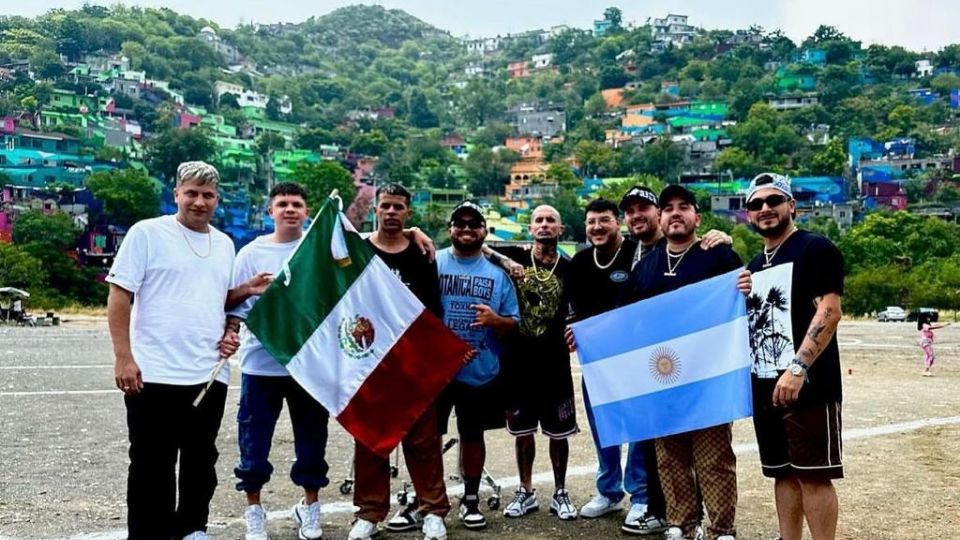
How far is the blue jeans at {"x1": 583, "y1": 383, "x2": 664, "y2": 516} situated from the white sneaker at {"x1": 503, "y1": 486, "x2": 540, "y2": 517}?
446 millimetres

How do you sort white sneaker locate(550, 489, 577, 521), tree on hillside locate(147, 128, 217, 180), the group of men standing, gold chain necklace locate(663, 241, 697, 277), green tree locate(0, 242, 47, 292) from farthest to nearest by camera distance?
tree on hillside locate(147, 128, 217, 180), green tree locate(0, 242, 47, 292), white sneaker locate(550, 489, 577, 521), gold chain necklace locate(663, 241, 697, 277), the group of men standing

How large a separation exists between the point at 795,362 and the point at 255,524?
3.11m

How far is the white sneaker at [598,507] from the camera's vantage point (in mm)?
5871

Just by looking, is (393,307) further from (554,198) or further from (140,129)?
(140,129)

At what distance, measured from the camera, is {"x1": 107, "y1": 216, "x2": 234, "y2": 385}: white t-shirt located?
185 inches

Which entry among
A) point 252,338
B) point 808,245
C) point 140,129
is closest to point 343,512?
point 252,338

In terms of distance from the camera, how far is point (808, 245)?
14.9 ft

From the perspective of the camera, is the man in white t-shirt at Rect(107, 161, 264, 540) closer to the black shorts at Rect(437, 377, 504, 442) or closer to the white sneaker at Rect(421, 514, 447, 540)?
the white sneaker at Rect(421, 514, 447, 540)

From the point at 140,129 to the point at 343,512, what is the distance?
5289 inches

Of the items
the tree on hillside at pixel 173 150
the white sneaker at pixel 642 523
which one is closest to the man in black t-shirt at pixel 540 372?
the white sneaker at pixel 642 523

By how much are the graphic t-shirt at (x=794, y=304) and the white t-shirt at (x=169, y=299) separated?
2.92 meters

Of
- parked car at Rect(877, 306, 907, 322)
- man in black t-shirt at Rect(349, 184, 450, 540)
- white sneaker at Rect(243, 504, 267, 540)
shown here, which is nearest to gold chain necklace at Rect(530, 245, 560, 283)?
man in black t-shirt at Rect(349, 184, 450, 540)

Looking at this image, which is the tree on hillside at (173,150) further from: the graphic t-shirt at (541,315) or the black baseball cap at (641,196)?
the black baseball cap at (641,196)

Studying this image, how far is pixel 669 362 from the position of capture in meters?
5.37
